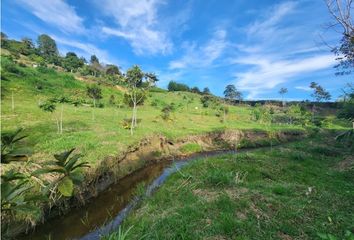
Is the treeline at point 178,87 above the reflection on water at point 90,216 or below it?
above

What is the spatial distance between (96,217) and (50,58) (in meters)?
84.4

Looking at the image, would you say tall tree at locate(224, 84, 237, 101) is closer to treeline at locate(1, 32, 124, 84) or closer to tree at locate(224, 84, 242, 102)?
tree at locate(224, 84, 242, 102)

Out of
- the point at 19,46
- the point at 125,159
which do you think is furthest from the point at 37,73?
the point at 125,159

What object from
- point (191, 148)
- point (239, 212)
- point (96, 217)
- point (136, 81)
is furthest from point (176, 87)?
point (239, 212)

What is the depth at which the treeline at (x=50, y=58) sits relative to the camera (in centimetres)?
7294

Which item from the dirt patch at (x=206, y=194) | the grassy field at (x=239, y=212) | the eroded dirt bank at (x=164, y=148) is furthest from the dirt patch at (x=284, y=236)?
the eroded dirt bank at (x=164, y=148)

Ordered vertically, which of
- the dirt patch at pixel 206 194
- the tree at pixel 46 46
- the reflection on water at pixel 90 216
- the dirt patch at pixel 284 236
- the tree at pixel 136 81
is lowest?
the reflection on water at pixel 90 216

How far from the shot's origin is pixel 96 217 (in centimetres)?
1184

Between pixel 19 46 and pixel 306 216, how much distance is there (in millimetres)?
91917

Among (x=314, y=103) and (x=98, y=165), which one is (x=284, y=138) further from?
(x=314, y=103)

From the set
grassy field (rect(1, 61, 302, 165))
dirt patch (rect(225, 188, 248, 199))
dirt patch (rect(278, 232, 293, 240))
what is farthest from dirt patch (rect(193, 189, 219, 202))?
grassy field (rect(1, 61, 302, 165))

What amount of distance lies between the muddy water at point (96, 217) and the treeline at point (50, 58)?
48.4 m

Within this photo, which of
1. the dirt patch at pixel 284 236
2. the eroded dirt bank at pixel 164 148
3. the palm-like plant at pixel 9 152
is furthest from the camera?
the eroded dirt bank at pixel 164 148

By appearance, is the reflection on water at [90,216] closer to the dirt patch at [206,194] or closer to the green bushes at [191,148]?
the dirt patch at [206,194]
